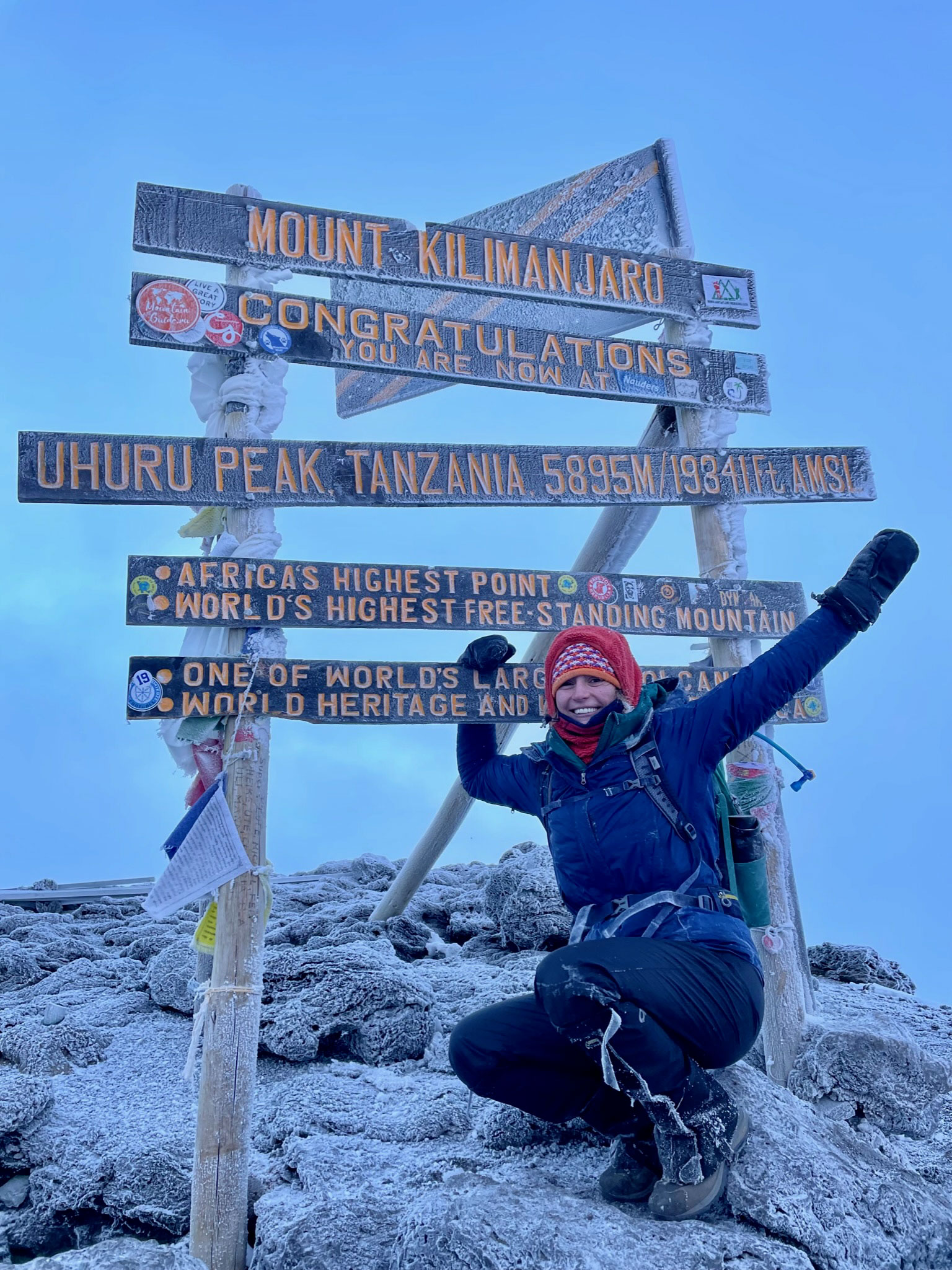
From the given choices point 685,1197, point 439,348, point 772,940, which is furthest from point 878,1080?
point 439,348

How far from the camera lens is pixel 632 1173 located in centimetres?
323

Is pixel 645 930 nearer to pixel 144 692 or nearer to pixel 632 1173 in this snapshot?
pixel 632 1173

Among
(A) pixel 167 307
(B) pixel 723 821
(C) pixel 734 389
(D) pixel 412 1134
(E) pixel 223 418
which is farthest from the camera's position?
(C) pixel 734 389

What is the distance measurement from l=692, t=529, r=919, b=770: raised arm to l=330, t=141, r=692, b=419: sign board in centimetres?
259

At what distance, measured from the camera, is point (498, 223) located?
683 cm

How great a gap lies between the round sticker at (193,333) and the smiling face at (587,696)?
7.94ft

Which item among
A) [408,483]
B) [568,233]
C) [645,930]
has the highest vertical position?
[568,233]

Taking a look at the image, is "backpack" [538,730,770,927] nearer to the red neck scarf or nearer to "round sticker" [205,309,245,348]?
the red neck scarf

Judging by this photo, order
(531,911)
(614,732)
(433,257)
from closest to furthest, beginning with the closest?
(614,732), (433,257), (531,911)

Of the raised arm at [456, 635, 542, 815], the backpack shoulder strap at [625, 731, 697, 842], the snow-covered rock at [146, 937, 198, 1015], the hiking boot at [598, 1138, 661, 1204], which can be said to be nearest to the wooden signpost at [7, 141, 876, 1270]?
the raised arm at [456, 635, 542, 815]

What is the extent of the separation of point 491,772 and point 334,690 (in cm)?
83

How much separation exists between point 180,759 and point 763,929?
2.97m

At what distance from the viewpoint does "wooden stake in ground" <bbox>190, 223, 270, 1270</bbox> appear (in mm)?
3580

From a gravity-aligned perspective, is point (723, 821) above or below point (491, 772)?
below
